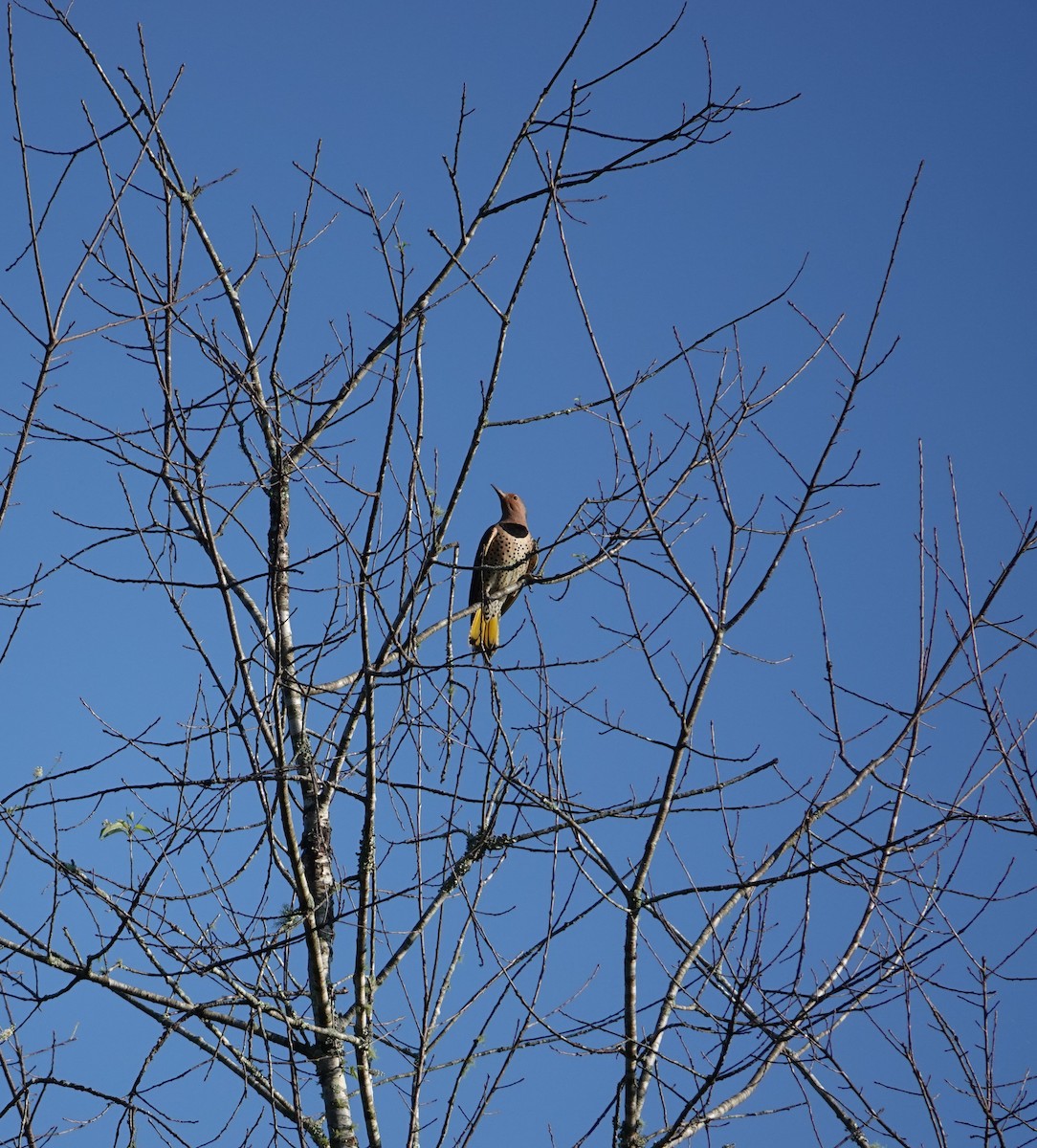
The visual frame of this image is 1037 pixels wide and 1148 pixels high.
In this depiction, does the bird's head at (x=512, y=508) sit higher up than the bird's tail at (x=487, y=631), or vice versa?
the bird's head at (x=512, y=508)

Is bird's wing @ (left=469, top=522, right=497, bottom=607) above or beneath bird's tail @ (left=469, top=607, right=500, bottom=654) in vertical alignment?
above

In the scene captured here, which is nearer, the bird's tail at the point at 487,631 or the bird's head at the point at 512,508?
the bird's tail at the point at 487,631

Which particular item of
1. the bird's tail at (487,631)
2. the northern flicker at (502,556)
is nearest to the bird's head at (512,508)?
the northern flicker at (502,556)

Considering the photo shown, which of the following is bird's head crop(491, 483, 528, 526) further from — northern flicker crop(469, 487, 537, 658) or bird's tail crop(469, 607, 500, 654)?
bird's tail crop(469, 607, 500, 654)

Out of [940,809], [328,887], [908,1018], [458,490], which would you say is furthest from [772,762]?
[328,887]

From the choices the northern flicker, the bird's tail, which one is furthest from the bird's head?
the bird's tail

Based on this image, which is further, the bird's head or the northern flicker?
the bird's head

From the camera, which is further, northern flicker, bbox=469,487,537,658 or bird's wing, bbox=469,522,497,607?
bird's wing, bbox=469,522,497,607

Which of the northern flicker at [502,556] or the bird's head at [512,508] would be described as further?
the bird's head at [512,508]

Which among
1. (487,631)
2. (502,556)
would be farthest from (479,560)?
(487,631)

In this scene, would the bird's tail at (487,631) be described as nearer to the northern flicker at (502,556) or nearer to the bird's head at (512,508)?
the northern flicker at (502,556)

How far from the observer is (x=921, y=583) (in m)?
3.36

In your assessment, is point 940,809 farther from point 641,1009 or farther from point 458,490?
point 458,490

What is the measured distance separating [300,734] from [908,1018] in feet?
5.80
